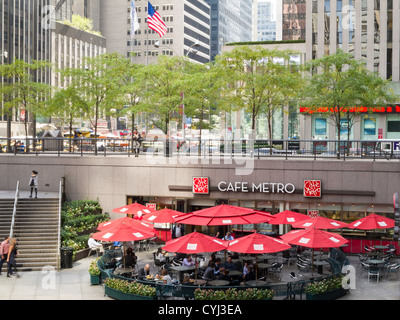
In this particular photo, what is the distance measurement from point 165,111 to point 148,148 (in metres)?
3.50

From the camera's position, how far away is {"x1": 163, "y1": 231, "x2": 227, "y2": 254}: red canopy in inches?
701

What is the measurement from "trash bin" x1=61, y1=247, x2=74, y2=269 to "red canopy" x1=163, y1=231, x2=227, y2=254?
23.4 feet

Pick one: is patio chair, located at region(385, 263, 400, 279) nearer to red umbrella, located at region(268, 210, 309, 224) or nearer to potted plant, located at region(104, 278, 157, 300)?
red umbrella, located at region(268, 210, 309, 224)

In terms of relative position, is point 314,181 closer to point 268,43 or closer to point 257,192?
point 257,192

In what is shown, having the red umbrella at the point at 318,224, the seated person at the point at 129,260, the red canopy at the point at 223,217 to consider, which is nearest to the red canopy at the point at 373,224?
the red umbrella at the point at 318,224

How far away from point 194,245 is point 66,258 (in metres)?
8.16

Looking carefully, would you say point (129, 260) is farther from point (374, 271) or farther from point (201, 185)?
point (374, 271)

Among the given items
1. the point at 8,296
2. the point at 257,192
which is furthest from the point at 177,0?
the point at 8,296

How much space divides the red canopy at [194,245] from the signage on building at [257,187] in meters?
10.4

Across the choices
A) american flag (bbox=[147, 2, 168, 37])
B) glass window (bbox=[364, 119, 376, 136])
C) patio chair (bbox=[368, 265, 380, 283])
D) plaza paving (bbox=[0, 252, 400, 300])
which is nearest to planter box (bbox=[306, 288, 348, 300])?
plaza paving (bbox=[0, 252, 400, 300])

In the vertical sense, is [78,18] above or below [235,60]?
above

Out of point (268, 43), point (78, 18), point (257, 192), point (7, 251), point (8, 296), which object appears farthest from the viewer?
point (78, 18)

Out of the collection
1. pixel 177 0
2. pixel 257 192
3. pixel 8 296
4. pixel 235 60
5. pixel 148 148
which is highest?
pixel 177 0
